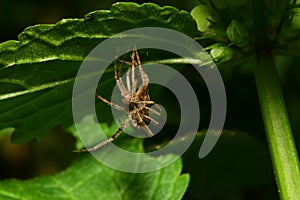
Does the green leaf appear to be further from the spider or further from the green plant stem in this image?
the green plant stem

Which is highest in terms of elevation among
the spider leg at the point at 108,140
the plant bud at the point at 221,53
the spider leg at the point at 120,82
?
the plant bud at the point at 221,53

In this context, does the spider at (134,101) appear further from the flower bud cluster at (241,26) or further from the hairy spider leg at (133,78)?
the flower bud cluster at (241,26)

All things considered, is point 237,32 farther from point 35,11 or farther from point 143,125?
point 35,11

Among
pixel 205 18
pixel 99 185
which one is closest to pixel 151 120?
pixel 99 185

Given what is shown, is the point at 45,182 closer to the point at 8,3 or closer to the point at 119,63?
the point at 119,63

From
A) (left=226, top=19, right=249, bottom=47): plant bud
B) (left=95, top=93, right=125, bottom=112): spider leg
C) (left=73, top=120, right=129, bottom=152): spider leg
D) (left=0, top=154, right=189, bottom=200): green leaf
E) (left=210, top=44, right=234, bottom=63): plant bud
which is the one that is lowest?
(left=0, top=154, right=189, bottom=200): green leaf

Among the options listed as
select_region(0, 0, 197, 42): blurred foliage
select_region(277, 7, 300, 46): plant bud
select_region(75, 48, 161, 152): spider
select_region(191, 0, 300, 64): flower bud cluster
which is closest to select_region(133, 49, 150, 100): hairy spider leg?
select_region(75, 48, 161, 152): spider

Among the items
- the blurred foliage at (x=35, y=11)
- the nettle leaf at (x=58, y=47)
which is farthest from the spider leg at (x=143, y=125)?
the blurred foliage at (x=35, y=11)
